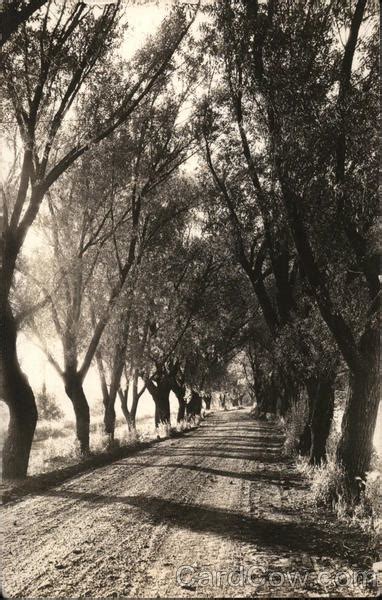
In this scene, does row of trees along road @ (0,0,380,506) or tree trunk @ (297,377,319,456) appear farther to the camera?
tree trunk @ (297,377,319,456)

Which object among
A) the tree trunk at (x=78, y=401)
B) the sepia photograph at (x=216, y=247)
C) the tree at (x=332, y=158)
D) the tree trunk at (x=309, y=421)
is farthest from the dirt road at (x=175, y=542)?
the tree trunk at (x=78, y=401)

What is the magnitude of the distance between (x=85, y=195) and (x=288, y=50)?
9.19 metres

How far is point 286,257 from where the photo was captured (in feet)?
53.5

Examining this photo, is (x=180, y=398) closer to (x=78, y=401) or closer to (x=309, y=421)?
(x=78, y=401)

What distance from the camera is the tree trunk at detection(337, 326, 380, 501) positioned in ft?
27.6

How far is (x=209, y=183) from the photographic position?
1836 cm

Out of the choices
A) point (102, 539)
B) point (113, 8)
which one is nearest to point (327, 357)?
point (102, 539)

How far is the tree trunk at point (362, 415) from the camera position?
8.41 metres

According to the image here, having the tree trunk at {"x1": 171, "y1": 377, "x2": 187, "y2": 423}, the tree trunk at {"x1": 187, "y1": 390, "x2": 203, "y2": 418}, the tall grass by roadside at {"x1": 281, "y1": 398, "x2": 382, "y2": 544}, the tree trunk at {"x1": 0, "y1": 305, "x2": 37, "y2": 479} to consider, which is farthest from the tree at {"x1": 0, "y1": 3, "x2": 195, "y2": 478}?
the tree trunk at {"x1": 187, "y1": 390, "x2": 203, "y2": 418}

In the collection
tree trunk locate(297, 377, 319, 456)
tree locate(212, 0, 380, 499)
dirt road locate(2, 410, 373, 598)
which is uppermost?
tree locate(212, 0, 380, 499)

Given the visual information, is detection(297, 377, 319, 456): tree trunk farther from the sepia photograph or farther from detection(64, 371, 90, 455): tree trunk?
detection(64, 371, 90, 455): tree trunk

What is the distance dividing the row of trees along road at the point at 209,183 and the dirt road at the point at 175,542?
70.9 inches

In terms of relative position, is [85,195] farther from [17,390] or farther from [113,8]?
[17,390]

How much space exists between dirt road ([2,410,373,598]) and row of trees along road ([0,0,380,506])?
1.80m
